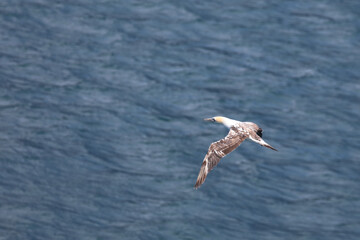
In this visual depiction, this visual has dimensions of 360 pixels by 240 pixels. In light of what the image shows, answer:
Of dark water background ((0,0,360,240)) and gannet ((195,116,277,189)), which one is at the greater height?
gannet ((195,116,277,189))

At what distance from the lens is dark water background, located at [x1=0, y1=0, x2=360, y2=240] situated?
2756cm

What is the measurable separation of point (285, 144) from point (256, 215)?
3946 millimetres

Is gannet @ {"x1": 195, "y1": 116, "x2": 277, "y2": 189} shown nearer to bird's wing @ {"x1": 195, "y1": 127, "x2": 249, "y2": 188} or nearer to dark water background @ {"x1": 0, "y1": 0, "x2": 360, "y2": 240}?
bird's wing @ {"x1": 195, "y1": 127, "x2": 249, "y2": 188}

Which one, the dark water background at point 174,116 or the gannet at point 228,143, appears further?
the dark water background at point 174,116

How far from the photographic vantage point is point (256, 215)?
1087 inches

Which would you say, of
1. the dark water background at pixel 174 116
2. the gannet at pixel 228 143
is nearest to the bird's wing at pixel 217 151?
the gannet at pixel 228 143

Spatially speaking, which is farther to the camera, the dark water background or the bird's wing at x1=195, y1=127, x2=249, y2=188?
the dark water background

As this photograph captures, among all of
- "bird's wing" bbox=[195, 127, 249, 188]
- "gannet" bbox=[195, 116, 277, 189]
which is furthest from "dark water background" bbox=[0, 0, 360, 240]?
"bird's wing" bbox=[195, 127, 249, 188]

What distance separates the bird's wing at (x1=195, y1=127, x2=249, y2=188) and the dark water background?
8.07m

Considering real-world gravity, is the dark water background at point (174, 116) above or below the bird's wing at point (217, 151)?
below

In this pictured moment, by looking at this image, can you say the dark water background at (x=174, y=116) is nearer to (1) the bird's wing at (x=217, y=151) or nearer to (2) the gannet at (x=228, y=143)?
(2) the gannet at (x=228, y=143)

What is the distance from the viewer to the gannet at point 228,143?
1842cm

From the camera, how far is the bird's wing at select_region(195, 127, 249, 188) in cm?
1838

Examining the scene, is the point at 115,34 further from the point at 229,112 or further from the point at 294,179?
the point at 294,179
